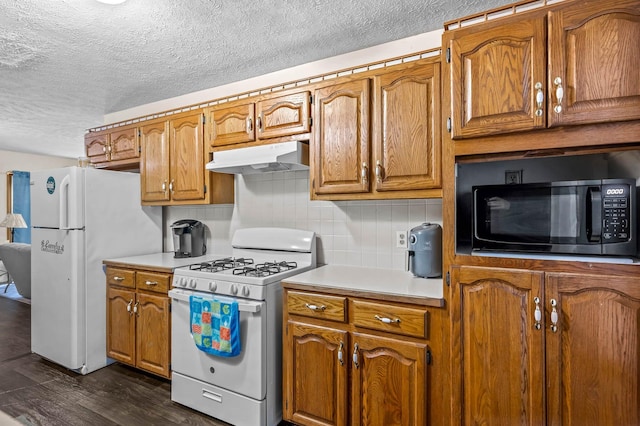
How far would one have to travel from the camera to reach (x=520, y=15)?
144cm

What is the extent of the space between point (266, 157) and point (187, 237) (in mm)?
1186

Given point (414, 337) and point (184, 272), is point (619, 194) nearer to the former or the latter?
point (414, 337)

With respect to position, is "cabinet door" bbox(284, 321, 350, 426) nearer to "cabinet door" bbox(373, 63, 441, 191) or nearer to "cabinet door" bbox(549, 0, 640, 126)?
"cabinet door" bbox(373, 63, 441, 191)

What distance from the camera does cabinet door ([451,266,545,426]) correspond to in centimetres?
142

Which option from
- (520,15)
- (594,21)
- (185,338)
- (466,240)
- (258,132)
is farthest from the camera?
(258,132)

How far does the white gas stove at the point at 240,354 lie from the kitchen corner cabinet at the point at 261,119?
35.5 inches

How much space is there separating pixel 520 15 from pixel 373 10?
2.60ft

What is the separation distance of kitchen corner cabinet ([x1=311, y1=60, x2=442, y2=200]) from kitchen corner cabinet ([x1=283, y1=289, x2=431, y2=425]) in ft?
2.17

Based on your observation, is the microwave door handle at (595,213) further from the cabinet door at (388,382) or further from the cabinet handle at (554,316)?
the cabinet door at (388,382)

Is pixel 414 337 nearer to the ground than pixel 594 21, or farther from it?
nearer to the ground

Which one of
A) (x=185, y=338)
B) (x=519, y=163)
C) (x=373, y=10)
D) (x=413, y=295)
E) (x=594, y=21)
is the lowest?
(x=185, y=338)

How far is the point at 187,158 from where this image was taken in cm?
276

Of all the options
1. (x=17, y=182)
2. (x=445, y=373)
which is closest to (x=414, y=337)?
(x=445, y=373)

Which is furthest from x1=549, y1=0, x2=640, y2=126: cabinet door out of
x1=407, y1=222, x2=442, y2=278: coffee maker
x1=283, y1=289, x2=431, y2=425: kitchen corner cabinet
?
x1=283, y1=289, x2=431, y2=425: kitchen corner cabinet
